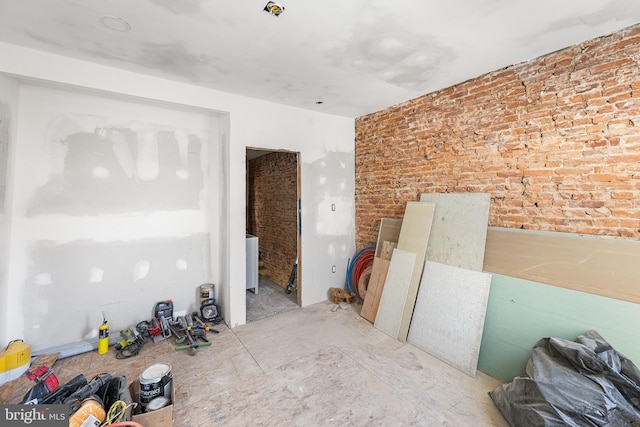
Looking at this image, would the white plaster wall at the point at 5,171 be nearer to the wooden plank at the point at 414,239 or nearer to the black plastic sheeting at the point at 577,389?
the wooden plank at the point at 414,239

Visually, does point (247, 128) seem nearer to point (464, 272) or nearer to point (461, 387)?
point (464, 272)

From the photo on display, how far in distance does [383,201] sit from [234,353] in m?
2.90

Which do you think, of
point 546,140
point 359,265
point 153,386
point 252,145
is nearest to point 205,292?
point 153,386

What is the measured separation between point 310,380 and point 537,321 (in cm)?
215

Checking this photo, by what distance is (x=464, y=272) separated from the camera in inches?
119

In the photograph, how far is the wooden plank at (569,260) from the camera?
216 centimetres

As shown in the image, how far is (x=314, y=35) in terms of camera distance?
2.36 metres

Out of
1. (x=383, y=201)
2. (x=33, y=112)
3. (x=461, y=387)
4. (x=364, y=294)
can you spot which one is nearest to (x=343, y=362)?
(x=461, y=387)

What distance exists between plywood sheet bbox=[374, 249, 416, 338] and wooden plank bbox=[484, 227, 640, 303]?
2.88 feet

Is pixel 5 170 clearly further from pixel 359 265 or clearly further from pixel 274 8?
pixel 359 265

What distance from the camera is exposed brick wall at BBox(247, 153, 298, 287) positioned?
5.42 metres

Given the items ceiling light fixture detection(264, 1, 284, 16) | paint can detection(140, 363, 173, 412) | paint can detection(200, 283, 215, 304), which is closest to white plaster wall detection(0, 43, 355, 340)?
paint can detection(200, 283, 215, 304)

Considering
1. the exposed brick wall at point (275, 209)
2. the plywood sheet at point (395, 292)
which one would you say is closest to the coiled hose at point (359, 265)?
the plywood sheet at point (395, 292)

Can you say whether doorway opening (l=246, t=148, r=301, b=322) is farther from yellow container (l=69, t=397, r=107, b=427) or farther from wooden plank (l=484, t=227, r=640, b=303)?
wooden plank (l=484, t=227, r=640, b=303)
